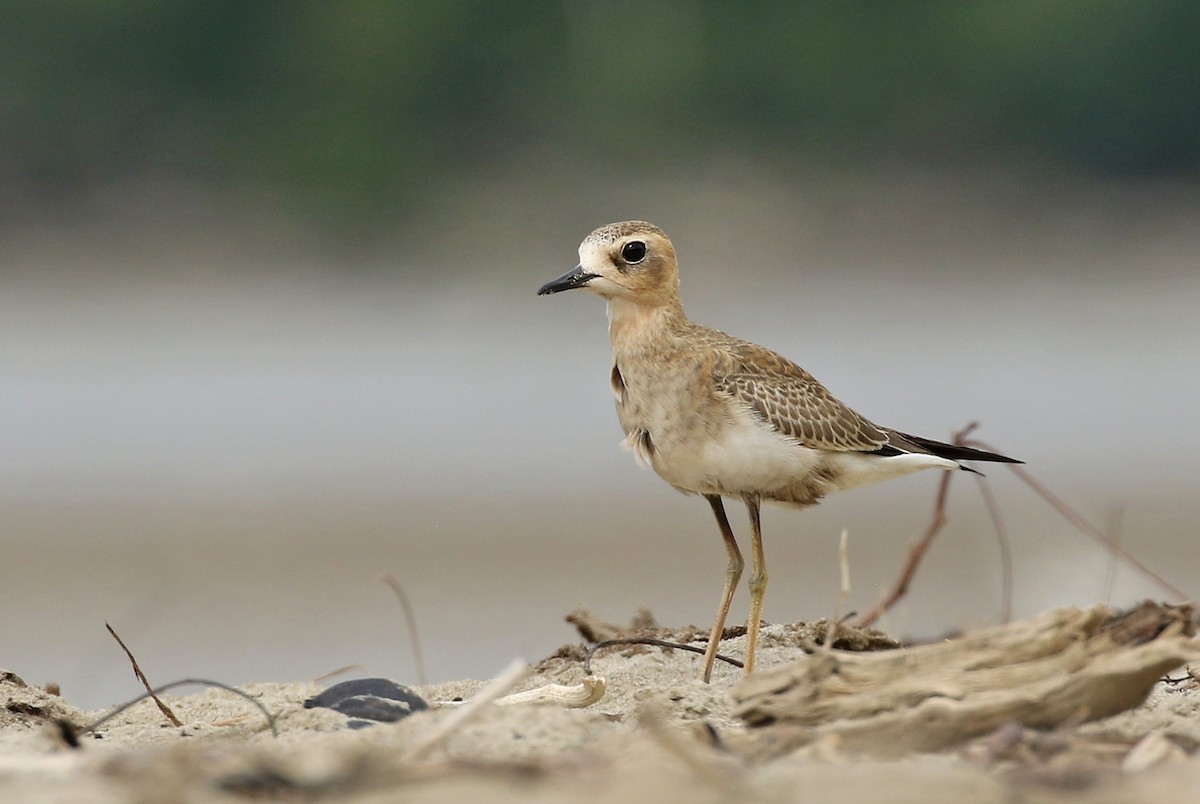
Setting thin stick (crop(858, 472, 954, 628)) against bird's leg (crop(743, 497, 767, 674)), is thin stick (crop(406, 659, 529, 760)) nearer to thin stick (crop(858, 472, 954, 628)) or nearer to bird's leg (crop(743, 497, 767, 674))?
bird's leg (crop(743, 497, 767, 674))

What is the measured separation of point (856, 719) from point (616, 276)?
6.97ft

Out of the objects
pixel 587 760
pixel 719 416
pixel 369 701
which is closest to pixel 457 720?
pixel 587 760

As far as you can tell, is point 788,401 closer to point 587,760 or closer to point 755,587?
point 755,587

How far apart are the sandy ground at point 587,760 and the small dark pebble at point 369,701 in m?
0.05

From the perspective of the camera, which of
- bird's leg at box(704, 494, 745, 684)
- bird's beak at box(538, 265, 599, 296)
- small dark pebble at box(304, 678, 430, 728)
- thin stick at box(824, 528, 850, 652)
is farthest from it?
bird's beak at box(538, 265, 599, 296)

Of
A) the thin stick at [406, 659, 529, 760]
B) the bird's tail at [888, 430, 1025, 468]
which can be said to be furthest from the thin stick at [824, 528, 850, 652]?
the thin stick at [406, 659, 529, 760]

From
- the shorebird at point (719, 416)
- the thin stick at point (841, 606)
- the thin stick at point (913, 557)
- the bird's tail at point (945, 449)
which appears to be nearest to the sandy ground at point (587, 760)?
the thin stick at point (841, 606)

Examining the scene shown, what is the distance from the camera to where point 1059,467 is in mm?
16453

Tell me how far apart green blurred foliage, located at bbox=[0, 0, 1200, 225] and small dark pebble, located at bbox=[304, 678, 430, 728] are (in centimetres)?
2730

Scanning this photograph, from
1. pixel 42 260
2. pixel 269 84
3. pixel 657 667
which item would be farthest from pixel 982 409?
pixel 269 84

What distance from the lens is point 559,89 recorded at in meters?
33.8

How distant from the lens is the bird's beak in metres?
5.28

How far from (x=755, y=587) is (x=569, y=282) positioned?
108 centimetres

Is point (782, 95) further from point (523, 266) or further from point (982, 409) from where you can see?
point (982, 409)
